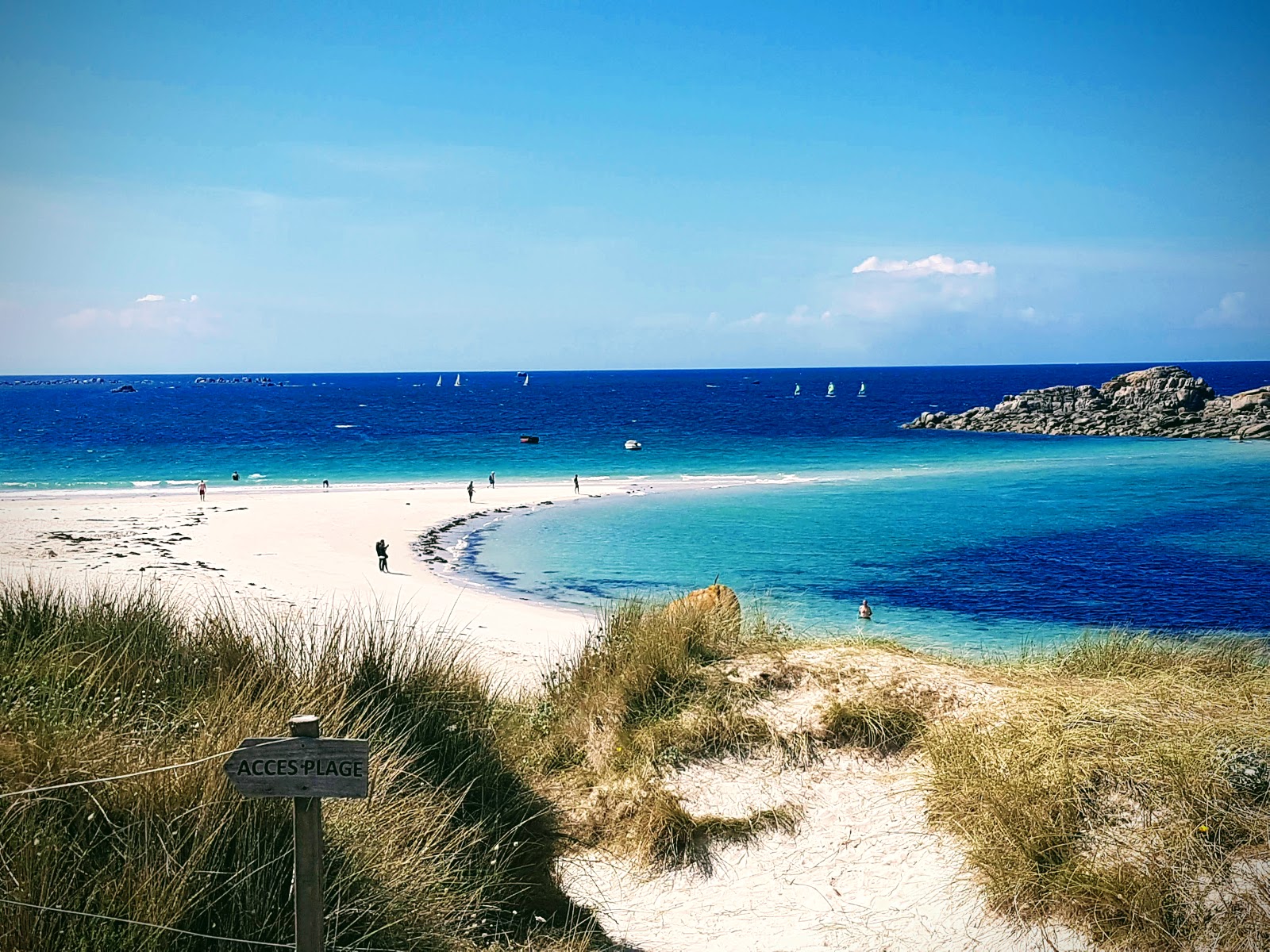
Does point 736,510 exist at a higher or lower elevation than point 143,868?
lower

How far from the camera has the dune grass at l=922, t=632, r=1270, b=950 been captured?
6.15 m

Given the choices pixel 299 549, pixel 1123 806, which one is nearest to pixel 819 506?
pixel 299 549

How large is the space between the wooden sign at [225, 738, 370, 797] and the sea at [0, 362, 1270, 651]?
10.3 m

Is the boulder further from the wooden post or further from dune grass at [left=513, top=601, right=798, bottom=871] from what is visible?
the wooden post

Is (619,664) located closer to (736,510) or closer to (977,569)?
(977,569)

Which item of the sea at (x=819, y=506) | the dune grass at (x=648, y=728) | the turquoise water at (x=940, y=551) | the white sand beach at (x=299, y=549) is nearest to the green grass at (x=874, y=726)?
the dune grass at (x=648, y=728)

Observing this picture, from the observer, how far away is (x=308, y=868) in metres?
3.99

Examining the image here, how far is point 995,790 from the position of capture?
7.24 m

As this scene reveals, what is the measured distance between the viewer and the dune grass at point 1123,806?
615 centimetres

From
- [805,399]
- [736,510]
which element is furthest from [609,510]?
[805,399]

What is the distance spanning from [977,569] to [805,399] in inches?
4990

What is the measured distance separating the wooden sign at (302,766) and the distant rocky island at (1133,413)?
277ft

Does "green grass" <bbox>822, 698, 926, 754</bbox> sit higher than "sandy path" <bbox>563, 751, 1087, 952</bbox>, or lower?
higher

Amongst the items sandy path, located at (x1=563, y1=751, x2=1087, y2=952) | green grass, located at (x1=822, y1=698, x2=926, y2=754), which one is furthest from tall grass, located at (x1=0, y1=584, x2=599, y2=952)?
green grass, located at (x1=822, y1=698, x2=926, y2=754)
